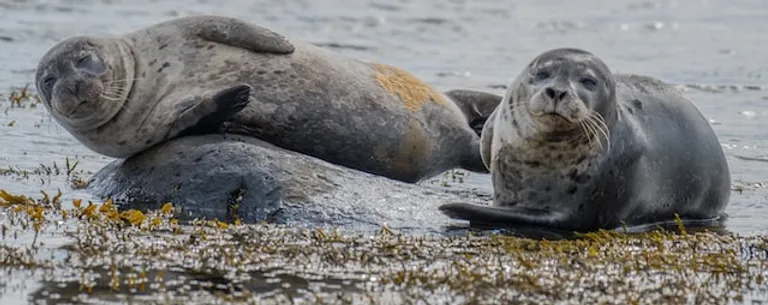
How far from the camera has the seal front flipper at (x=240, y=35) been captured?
348 inches

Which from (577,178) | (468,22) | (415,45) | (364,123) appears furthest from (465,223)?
(468,22)

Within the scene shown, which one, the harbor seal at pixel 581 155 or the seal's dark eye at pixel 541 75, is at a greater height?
the seal's dark eye at pixel 541 75

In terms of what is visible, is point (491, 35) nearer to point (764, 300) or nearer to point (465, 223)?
point (465, 223)

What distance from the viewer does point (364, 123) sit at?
8.82m

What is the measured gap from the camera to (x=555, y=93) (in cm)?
726

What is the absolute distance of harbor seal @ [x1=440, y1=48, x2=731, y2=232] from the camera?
750 cm

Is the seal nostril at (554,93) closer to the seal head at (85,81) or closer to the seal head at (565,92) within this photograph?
the seal head at (565,92)

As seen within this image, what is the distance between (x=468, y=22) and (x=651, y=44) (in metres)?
2.53

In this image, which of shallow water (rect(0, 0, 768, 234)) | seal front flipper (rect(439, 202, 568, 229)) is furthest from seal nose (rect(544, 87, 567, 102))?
shallow water (rect(0, 0, 768, 234))

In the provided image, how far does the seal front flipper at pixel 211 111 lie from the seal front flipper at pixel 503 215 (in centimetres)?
130

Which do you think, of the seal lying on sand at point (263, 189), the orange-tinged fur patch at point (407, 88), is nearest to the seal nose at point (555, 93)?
the seal lying on sand at point (263, 189)

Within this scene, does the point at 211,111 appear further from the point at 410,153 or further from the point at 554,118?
the point at 554,118

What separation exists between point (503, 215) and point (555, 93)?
668 mm

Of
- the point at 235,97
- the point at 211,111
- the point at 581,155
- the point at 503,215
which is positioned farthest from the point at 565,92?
the point at 211,111
